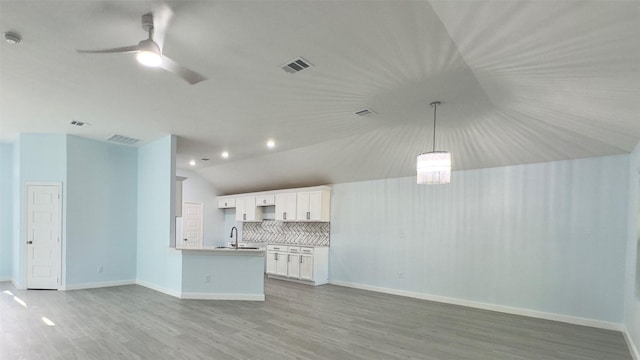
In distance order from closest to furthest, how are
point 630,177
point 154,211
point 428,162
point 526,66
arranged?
point 526,66
point 428,162
point 630,177
point 154,211

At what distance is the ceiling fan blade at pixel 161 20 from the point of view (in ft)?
7.55

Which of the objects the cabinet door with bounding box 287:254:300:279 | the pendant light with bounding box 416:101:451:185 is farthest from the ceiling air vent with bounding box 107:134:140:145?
the pendant light with bounding box 416:101:451:185

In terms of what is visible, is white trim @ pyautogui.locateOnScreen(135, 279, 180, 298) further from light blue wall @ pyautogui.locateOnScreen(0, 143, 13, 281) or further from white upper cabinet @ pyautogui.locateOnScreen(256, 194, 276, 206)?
white upper cabinet @ pyautogui.locateOnScreen(256, 194, 276, 206)

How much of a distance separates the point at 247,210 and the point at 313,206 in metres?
2.44

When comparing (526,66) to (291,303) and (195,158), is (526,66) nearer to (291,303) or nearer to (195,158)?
(291,303)

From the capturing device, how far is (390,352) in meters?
3.53

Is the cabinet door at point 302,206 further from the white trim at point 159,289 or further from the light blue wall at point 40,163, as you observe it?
the light blue wall at point 40,163

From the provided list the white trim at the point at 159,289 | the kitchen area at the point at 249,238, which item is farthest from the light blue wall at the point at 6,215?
the kitchen area at the point at 249,238

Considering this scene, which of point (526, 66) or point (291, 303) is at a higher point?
point (526, 66)

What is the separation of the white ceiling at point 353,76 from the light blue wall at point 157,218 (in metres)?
0.49

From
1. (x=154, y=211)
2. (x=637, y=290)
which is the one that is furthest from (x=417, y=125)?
(x=154, y=211)

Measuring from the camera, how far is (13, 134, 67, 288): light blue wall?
6.09 meters

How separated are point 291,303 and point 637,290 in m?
4.44

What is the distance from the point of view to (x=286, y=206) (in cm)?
822
